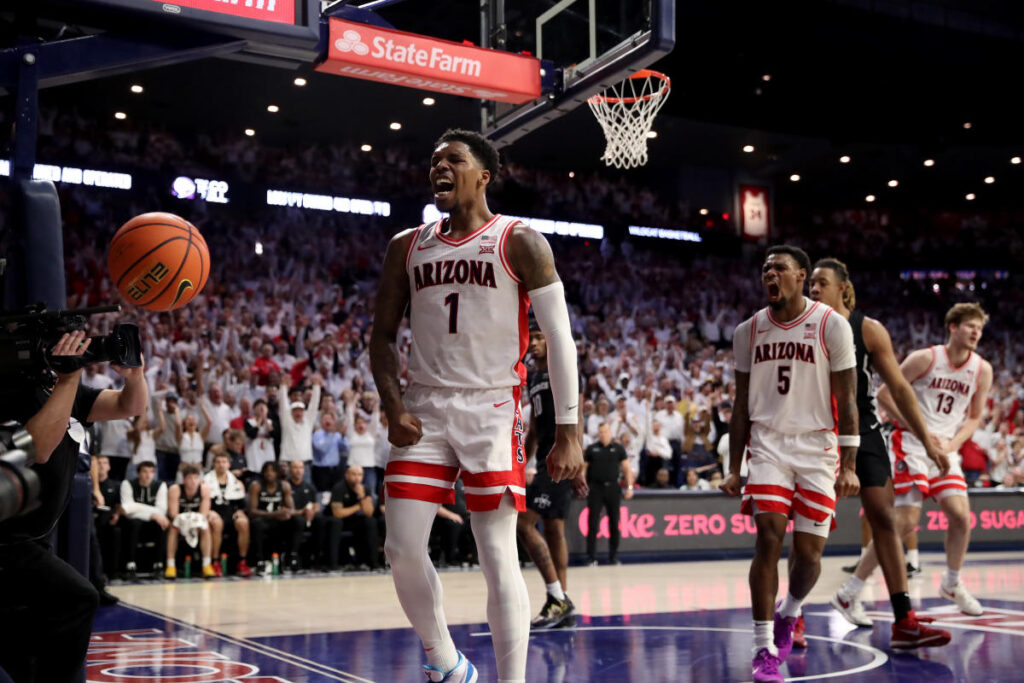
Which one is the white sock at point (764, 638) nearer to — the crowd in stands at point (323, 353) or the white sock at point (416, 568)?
the white sock at point (416, 568)

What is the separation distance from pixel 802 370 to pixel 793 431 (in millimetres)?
335

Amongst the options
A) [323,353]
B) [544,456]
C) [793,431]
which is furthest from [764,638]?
[323,353]

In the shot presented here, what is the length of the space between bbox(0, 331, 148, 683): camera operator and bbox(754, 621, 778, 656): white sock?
3122mm

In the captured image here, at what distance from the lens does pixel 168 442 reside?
12516 millimetres

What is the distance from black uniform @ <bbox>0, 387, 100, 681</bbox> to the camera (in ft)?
12.3

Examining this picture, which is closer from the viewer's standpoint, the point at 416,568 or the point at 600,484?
the point at 416,568

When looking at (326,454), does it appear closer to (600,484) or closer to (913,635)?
(600,484)

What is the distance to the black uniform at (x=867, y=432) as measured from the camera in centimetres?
633

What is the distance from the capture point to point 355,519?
40.8 ft

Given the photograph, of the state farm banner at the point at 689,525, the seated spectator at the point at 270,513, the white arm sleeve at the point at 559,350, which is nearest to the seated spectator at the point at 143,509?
the seated spectator at the point at 270,513

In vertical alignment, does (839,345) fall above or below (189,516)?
above

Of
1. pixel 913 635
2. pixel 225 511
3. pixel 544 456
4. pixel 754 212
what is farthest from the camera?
pixel 754 212

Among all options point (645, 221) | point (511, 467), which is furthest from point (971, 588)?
point (645, 221)

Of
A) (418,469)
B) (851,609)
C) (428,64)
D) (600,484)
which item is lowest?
(851,609)
